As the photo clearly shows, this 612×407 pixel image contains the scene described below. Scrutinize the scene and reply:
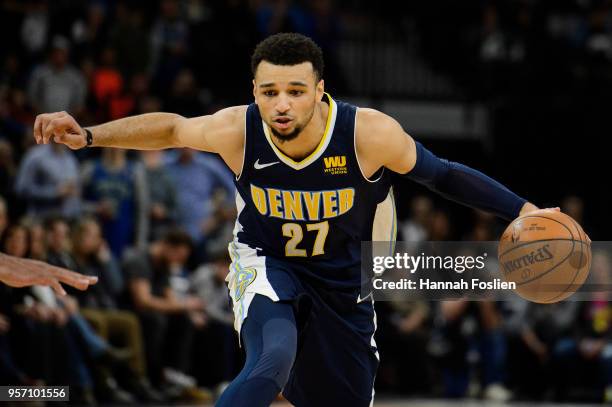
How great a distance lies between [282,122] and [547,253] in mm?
1492

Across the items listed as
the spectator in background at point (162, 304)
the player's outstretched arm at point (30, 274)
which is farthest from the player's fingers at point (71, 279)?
the spectator in background at point (162, 304)

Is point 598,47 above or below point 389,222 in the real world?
above

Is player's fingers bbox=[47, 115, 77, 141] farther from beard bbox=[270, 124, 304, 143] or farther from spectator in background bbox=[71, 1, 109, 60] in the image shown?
spectator in background bbox=[71, 1, 109, 60]

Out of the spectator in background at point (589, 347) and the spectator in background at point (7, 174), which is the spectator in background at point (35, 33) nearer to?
the spectator in background at point (7, 174)

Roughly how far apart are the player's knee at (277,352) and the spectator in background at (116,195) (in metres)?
6.08

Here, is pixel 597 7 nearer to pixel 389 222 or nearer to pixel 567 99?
pixel 567 99

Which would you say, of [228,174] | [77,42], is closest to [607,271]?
[228,174]

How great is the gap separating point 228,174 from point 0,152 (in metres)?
2.54

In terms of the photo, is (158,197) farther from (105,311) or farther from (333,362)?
(333,362)

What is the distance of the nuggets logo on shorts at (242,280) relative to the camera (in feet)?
17.8

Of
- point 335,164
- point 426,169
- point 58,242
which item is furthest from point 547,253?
point 58,242

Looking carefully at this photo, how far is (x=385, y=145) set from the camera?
5.48 meters

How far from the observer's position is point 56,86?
12023 millimetres

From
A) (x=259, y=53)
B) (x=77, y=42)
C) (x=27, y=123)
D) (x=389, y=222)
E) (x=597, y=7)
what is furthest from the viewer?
(x=597, y=7)
